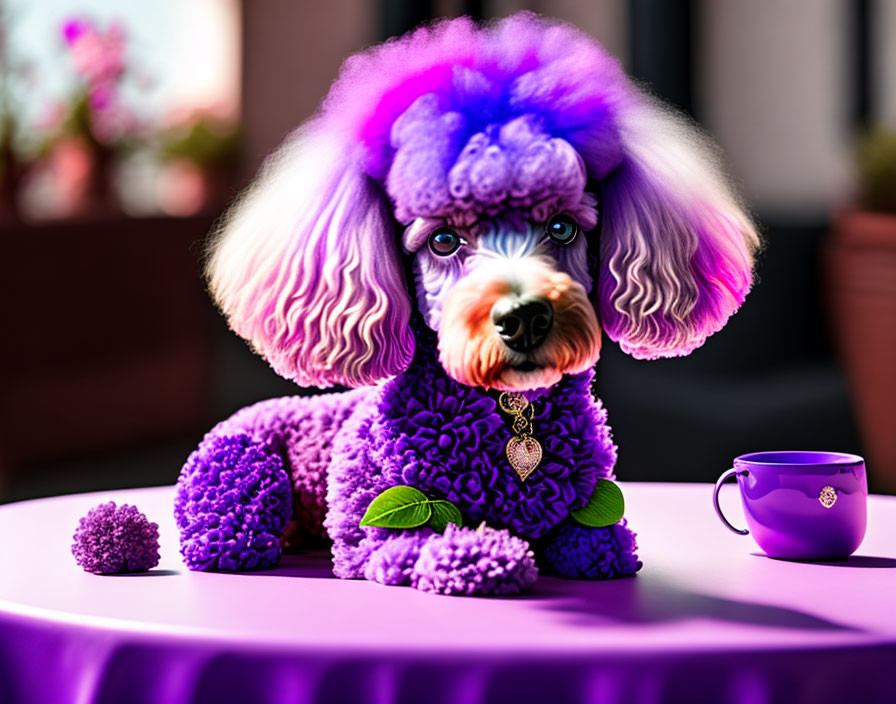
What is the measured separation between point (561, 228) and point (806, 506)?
307 millimetres

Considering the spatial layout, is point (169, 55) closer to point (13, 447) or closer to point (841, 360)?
point (13, 447)

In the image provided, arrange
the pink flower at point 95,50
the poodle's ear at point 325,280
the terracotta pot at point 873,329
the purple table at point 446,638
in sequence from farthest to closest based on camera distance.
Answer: the pink flower at point 95,50, the terracotta pot at point 873,329, the poodle's ear at point 325,280, the purple table at point 446,638

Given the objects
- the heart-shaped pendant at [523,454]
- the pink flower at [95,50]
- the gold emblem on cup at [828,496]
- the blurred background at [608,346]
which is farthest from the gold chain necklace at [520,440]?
the pink flower at [95,50]

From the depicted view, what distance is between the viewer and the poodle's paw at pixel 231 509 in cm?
99

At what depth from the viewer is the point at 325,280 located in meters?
0.95

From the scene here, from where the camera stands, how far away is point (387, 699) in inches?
29.0

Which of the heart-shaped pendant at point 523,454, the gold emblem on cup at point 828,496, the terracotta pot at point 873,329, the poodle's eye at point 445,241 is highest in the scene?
the poodle's eye at point 445,241

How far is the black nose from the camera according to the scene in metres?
0.83

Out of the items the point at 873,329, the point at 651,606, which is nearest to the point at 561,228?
the point at 651,606

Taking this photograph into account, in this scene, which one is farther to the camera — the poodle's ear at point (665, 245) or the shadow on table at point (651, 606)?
the poodle's ear at point (665, 245)

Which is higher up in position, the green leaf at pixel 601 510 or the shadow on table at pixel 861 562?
the green leaf at pixel 601 510

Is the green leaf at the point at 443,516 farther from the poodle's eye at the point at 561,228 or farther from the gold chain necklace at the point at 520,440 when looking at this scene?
the poodle's eye at the point at 561,228

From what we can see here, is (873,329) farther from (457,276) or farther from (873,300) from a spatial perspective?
(457,276)

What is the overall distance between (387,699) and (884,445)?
296cm
